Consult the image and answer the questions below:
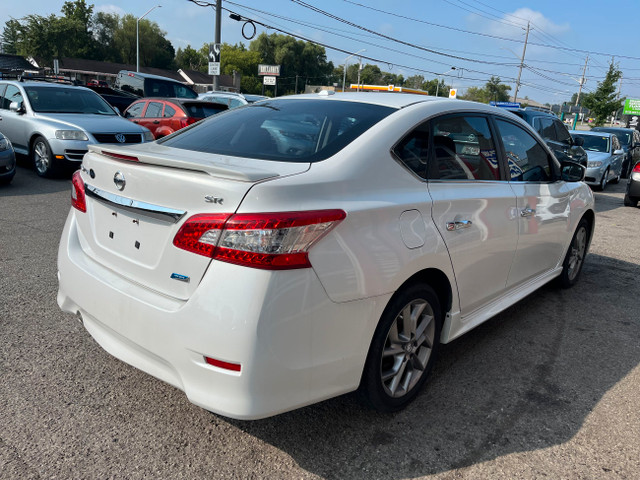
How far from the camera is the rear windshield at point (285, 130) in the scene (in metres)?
2.56

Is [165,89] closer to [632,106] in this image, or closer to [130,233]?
[130,233]

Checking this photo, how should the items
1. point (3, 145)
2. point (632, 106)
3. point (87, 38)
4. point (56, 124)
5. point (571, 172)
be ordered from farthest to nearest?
point (87, 38) < point (632, 106) < point (56, 124) < point (3, 145) < point (571, 172)

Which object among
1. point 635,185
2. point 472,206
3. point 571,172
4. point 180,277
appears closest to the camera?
point 180,277

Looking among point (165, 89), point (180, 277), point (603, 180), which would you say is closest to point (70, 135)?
point (180, 277)

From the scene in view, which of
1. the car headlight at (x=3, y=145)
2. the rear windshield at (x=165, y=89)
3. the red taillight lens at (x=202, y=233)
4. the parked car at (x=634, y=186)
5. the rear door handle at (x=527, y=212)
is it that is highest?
the rear windshield at (x=165, y=89)

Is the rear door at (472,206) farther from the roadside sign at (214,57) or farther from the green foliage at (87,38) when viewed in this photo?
the green foliage at (87,38)

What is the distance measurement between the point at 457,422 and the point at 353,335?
3.08 feet

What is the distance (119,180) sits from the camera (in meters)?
2.42

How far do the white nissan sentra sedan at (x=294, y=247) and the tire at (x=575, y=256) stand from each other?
1.77 metres

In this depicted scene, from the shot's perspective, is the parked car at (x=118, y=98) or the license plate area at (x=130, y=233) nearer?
the license plate area at (x=130, y=233)

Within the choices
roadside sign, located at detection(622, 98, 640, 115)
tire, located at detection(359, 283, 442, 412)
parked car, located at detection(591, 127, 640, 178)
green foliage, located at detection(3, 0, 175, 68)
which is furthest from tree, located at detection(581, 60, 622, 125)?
green foliage, located at detection(3, 0, 175, 68)

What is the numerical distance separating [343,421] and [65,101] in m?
9.39

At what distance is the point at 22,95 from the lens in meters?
9.53

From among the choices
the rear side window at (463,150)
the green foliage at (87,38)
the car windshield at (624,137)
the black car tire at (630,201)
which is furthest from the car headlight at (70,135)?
the green foliage at (87,38)
